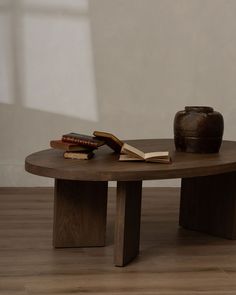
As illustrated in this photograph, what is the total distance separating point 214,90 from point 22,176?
1484mm

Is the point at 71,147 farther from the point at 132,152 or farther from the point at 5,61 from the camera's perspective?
the point at 5,61

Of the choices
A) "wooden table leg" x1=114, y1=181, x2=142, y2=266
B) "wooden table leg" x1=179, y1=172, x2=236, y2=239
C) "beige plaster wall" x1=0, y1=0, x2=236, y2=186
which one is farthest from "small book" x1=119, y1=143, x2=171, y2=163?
"beige plaster wall" x1=0, y1=0, x2=236, y2=186

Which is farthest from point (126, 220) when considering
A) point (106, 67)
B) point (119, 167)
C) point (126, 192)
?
point (106, 67)

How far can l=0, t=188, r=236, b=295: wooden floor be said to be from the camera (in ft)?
9.71

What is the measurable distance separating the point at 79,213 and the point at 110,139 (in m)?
0.38

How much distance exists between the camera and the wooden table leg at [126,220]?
3.19 m

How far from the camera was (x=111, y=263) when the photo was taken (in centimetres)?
330

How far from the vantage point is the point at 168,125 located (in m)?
5.29

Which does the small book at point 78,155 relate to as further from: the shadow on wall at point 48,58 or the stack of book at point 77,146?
the shadow on wall at point 48,58

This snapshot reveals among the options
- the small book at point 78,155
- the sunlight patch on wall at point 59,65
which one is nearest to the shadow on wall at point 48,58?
the sunlight patch on wall at point 59,65

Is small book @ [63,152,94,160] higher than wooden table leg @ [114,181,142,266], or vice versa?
small book @ [63,152,94,160]

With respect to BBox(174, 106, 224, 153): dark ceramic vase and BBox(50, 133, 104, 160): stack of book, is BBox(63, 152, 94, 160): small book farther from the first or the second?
BBox(174, 106, 224, 153): dark ceramic vase

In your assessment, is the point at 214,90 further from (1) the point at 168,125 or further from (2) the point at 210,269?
(2) the point at 210,269

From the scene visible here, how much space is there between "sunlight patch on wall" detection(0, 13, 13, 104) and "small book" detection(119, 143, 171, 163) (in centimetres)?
198
